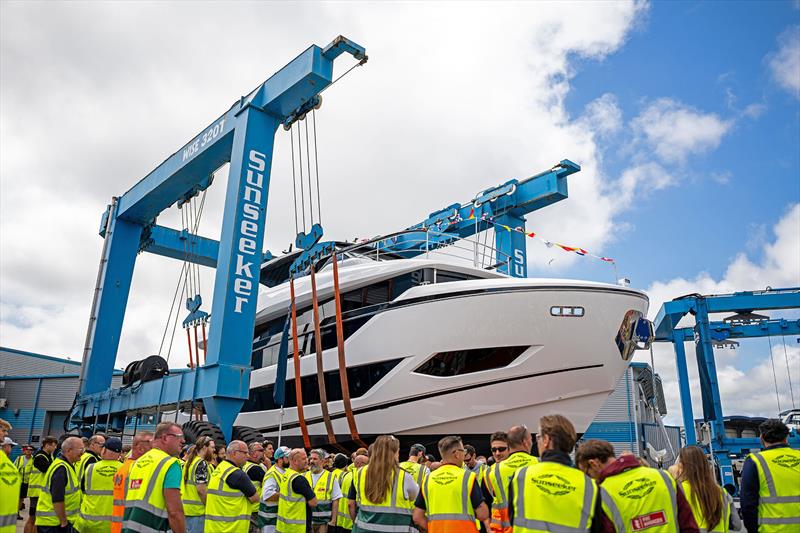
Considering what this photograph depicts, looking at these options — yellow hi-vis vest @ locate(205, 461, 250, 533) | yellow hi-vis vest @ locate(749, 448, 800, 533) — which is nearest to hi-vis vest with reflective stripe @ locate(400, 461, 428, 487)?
yellow hi-vis vest @ locate(205, 461, 250, 533)

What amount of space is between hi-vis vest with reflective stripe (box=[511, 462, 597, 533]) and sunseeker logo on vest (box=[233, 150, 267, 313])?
337 inches

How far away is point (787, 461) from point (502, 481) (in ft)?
6.17

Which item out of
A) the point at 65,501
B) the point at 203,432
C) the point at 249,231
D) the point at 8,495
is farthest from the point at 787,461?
the point at 249,231

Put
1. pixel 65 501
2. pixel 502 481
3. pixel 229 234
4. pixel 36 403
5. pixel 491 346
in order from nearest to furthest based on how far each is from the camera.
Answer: pixel 502 481 → pixel 65 501 → pixel 491 346 → pixel 229 234 → pixel 36 403

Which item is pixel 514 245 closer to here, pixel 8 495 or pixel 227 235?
pixel 227 235

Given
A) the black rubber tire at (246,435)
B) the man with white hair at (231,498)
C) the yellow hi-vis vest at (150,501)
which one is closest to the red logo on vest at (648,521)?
the yellow hi-vis vest at (150,501)

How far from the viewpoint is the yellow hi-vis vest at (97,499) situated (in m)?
5.14

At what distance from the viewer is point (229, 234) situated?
440 inches

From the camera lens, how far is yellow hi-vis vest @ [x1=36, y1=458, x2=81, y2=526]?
5445 mm

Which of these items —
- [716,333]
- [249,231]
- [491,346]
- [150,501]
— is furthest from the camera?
[716,333]

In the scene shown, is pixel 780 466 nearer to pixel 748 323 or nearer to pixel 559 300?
pixel 559 300

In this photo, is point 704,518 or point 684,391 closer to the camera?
point 704,518

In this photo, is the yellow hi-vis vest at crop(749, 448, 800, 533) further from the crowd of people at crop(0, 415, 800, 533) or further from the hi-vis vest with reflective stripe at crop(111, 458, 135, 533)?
the hi-vis vest with reflective stripe at crop(111, 458, 135, 533)

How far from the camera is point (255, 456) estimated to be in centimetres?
743
